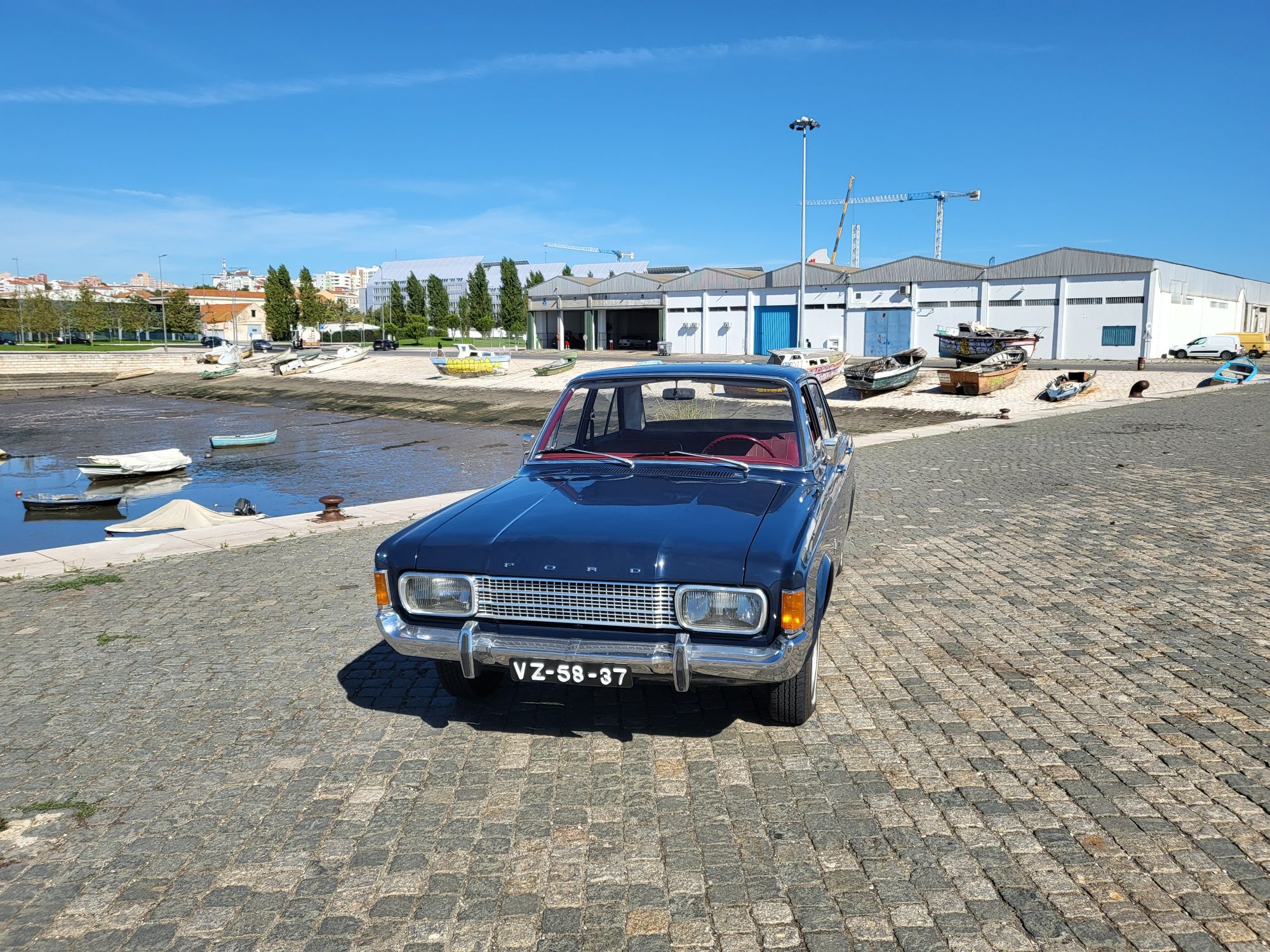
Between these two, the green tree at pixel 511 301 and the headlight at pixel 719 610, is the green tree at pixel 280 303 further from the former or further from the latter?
the headlight at pixel 719 610

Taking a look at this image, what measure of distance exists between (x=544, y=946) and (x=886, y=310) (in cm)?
4740

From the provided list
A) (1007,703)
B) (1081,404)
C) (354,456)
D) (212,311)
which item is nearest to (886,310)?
(1081,404)

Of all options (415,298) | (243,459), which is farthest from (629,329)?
(415,298)

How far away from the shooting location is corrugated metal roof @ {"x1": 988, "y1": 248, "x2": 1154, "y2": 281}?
129ft

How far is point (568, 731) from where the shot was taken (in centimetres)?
449

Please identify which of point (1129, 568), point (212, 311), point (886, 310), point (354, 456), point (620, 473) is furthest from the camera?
point (212, 311)

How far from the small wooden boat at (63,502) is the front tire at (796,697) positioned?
15.2 metres

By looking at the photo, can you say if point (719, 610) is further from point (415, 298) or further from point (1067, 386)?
point (415, 298)

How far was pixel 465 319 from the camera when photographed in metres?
99.7

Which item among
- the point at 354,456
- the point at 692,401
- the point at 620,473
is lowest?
the point at 354,456

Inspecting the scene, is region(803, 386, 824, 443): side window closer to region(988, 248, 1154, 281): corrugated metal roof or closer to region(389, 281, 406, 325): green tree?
region(988, 248, 1154, 281): corrugated metal roof

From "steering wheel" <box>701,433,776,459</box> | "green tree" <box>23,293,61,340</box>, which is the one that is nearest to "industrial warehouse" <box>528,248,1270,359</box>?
"steering wheel" <box>701,433,776,459</box>

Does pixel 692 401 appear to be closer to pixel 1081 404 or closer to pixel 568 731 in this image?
pixel 568 731

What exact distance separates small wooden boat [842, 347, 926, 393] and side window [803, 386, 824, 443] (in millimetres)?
25014
